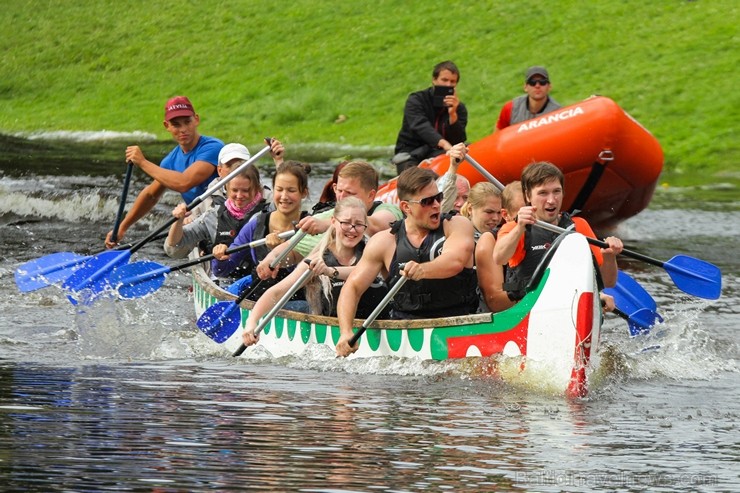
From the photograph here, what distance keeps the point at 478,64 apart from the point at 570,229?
22049 mm

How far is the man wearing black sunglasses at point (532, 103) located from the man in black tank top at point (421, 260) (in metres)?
6.28

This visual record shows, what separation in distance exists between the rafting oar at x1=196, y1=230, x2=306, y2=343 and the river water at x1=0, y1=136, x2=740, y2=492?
5.7 inches

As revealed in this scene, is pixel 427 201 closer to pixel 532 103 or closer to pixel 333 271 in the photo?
pixel 333 271

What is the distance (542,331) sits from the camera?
8031mm

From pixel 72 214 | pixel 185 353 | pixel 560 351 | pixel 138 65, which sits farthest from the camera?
pixel 138 65

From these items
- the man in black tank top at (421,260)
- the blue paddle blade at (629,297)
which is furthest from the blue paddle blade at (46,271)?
the blue paddle blade at (629,297)

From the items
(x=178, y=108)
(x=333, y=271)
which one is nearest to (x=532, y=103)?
(x=178, y=108)

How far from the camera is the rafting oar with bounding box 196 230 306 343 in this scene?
33.2 feet

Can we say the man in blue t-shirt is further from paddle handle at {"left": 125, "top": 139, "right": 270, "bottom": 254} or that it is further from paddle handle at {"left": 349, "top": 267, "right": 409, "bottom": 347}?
paddle handle at {"left": 349, "top": 267, "right": 409, "bottom": 347}

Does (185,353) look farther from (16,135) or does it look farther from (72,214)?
(16,135)

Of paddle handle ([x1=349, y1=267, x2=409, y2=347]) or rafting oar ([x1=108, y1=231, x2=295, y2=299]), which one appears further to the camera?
rafting oar ([x1=108, y1=231, x2=295, y2=299])

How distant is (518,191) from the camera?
351 inches

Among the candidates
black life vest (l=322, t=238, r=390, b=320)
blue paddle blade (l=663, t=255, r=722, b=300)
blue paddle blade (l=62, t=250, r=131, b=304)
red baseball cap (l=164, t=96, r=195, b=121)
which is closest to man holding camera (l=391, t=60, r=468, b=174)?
red baseball cap (l=164, t=96, r=195, b=121)

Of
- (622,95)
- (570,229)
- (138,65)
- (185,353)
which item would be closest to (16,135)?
(138,65)
